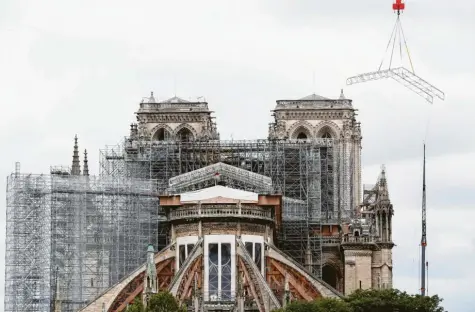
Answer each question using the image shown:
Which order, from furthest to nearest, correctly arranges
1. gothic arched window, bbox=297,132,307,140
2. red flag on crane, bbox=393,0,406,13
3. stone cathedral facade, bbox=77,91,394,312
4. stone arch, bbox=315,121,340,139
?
gothic arched window, bbox=297,132,307,140
stone arch, bbox=315,121,340,139
stone cathedral facade, bbox=77,91,394,312
red flag on crane, bbox=393,0,406,13

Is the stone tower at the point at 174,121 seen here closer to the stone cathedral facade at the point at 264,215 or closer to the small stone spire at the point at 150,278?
the stone cathedral facade at the point at 264,215

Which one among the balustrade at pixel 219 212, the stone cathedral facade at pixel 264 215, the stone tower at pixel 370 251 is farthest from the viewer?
the stone tower at pixel 370 251

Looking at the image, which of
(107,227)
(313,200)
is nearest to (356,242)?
(313,200)

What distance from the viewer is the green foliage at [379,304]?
151 metres

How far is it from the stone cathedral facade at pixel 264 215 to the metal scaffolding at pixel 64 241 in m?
3.71

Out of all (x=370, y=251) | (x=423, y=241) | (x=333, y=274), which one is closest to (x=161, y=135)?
(x=333, y=274)

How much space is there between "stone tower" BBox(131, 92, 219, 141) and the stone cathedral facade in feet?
0.27

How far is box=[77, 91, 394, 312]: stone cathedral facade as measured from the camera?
16338cm

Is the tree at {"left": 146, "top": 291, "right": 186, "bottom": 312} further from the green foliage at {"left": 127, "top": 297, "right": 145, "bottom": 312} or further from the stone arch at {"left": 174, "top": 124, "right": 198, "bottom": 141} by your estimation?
the stone arch at {"left": 174, "top": 124, "right": 198, "bottom": 141}

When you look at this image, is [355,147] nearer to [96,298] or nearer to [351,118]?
[351,118]

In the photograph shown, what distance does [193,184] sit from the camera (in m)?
171

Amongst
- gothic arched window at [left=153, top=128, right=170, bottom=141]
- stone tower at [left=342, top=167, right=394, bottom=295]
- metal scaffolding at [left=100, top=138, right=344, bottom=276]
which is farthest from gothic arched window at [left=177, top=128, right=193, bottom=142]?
stone tower at [left=342, top=167, right=394, bottom=295]

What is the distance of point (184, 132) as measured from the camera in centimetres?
19362

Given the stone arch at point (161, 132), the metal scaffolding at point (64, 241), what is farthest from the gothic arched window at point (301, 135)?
the metal scaffolding at point (64, 241)
